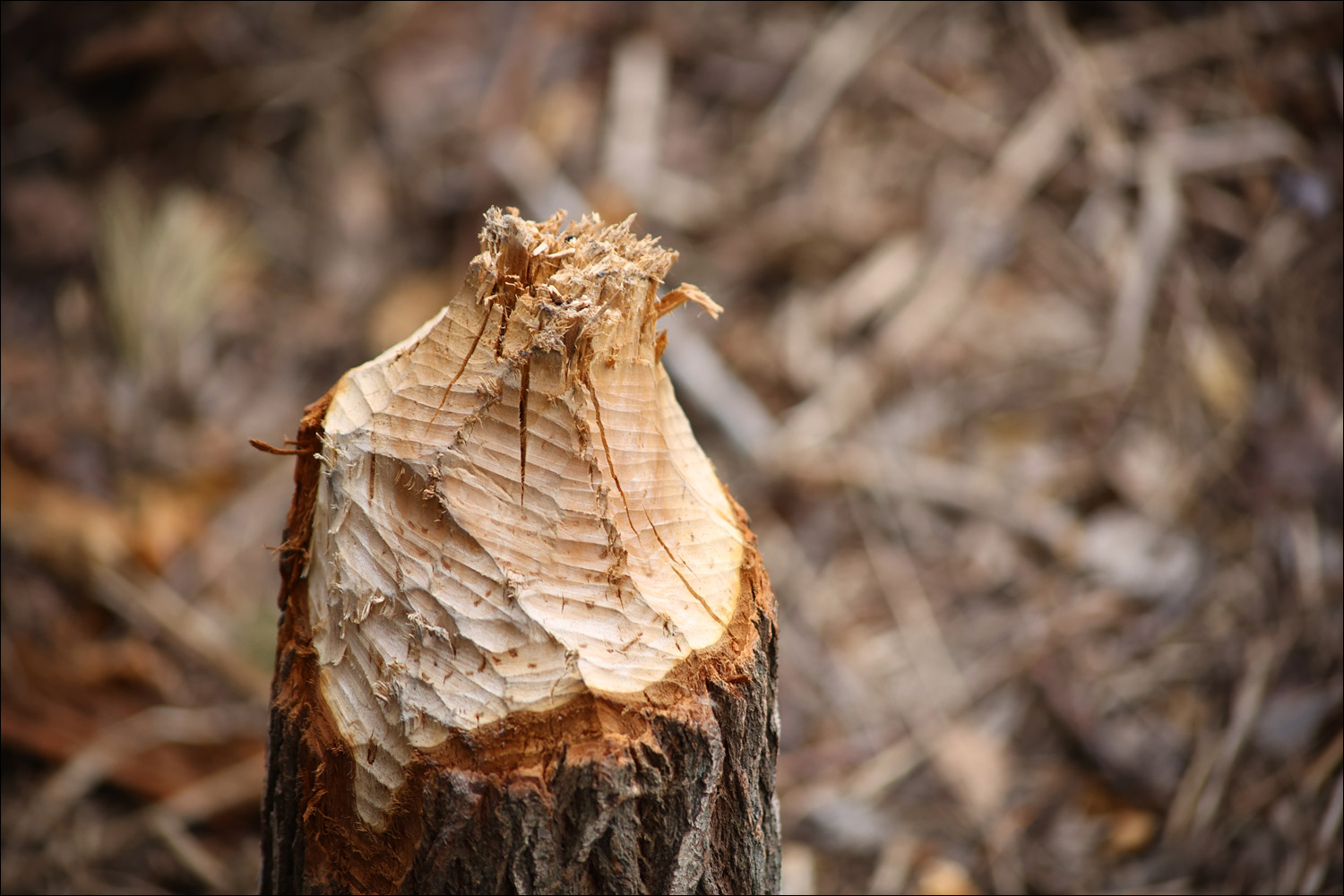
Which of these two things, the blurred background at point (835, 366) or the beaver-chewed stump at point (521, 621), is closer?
the beaver-chewed stump at point (521, 621)

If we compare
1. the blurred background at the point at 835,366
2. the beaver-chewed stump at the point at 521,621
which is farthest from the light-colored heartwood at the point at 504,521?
the blurred background at the point at 835,366

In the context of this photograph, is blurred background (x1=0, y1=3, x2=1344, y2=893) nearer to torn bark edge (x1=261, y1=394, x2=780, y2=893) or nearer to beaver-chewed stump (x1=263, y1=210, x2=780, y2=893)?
torn bark edge (x1=261, y1=394, x2=780, y2=893)

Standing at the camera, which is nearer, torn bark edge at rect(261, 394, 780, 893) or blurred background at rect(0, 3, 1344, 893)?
torn bark edge at rect(261, 394, 780, 893)

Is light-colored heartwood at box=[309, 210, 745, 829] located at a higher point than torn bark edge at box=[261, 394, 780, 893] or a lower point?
higher

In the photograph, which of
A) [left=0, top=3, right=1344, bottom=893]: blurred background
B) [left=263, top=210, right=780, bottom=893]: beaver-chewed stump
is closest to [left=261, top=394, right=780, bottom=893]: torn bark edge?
[left=263, top=210, right=780, bottom=893]: beaver-chewed stump

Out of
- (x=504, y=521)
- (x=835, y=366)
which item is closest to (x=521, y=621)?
(x=504, y=521)

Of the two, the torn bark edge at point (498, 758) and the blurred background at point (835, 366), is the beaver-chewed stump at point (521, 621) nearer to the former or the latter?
the torn bark edge at point (498, 758)

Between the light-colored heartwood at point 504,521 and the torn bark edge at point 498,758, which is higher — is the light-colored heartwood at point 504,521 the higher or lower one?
the higher one

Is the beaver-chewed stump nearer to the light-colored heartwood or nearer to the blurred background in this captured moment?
the light-colored heartwood
